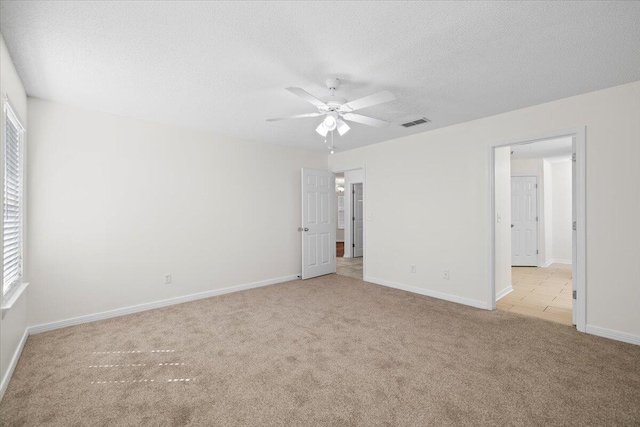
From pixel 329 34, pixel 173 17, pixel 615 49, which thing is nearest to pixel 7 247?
pixel 173 17

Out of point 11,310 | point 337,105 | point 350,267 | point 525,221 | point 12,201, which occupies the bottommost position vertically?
point 350,267

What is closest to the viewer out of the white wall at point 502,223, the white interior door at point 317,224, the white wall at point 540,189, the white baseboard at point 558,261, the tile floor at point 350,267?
the white wall at point 502,223

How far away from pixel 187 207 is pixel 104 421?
2753 mm

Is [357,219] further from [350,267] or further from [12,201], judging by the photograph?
[12,201]

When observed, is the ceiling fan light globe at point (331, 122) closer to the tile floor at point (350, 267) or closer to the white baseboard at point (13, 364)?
the white baseboard at point (13, 364)

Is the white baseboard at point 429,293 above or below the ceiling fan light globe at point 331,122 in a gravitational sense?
below

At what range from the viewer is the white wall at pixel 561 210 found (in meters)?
6.96

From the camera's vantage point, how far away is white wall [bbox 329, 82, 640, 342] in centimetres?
281

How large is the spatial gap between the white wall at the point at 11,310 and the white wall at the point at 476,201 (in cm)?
435

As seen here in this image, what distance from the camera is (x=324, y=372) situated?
→ 2283 millimetres

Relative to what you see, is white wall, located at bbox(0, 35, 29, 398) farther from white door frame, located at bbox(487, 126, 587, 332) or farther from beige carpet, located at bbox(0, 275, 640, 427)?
white door frame, located at bbox(487, 126, 587, 332)

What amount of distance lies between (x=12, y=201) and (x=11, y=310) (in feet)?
2.99

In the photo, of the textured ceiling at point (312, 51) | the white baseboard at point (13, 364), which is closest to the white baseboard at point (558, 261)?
the textured ceiling at point (312, 51)

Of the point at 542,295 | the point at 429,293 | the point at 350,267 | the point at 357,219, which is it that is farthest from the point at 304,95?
the point at 357,219
